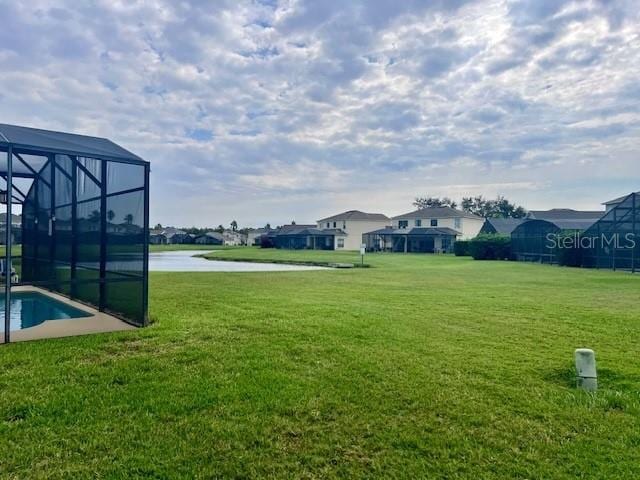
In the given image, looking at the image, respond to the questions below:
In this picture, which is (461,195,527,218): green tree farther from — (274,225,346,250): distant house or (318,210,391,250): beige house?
(274,225,346,250): distant house

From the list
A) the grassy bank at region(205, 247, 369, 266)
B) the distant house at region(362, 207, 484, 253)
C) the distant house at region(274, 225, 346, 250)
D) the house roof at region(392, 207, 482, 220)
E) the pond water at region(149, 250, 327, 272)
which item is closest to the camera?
the pond water at region(149, 250, 327, 272)

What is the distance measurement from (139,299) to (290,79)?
42.5 feet

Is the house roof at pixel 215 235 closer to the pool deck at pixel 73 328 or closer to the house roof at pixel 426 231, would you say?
the house roof at pixel 426 231

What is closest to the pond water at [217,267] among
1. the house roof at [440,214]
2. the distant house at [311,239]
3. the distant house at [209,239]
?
the distant house at [311,239]

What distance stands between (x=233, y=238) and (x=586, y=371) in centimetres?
7552

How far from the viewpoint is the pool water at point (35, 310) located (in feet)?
24.0

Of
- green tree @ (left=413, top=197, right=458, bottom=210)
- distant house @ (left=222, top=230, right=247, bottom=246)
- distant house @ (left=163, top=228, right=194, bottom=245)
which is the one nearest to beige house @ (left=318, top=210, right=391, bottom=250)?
green tree @ (left=413, top=197, right=458, bottom=210)

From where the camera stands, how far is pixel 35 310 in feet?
28.6

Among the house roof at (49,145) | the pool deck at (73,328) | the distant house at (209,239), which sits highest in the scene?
the house roof at (49,145)

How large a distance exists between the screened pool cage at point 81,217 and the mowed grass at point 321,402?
110 cm

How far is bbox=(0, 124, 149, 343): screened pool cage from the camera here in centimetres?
599

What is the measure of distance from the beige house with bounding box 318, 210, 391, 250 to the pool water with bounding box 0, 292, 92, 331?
42.2 m

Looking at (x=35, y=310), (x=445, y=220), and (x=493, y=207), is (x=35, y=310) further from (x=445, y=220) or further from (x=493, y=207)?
(x=493, y=207)

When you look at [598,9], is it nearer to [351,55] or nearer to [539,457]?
[351,55]
